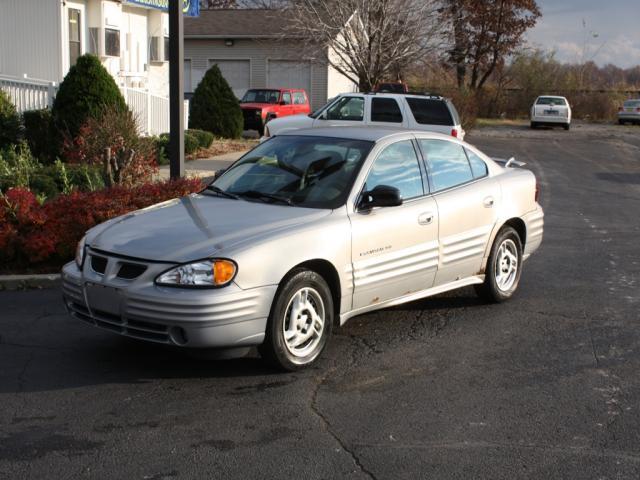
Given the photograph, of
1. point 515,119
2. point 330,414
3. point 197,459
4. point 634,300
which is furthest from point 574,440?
point 515,119

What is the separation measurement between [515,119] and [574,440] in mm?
49853

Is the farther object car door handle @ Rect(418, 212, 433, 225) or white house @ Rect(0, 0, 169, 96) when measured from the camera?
white house @ Rect(0, 0, 169, 96)

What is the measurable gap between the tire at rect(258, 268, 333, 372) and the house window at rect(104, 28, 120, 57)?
64.8 feet

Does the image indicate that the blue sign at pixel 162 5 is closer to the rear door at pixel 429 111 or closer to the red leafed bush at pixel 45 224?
the rear door at pixel 429 111

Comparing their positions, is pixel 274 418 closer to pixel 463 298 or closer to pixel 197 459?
pixel 197 459

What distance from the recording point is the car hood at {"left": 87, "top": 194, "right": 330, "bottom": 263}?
5.61m

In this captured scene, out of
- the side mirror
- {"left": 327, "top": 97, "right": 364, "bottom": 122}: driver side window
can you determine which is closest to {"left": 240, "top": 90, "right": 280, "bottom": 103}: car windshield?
{"left": 327, "top": 97, "right": 364, "bottom": 122}: driver side window

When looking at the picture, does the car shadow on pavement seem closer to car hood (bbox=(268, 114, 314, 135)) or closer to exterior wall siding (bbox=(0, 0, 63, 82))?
car hood (bbox=(268, 114, 314, 135))

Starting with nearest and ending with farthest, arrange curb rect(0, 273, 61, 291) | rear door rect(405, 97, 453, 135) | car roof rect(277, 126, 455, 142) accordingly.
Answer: car roof rect(277, 126, 455, 142) < curb rect(0, 273, 61, 291) < rear door rect(405, 97, 453, 135)

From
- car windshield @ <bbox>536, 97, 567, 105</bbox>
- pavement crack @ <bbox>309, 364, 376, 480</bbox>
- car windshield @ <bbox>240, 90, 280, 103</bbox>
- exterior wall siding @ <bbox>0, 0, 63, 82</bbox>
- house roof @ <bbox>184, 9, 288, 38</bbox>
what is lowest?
pavement crack @ <bbox>309, 364, 376, 480</bbox>

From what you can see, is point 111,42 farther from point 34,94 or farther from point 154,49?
point 34,94

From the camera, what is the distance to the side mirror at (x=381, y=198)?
20.9ft

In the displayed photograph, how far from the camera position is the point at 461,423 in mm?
5113

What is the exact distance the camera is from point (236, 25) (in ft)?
139
